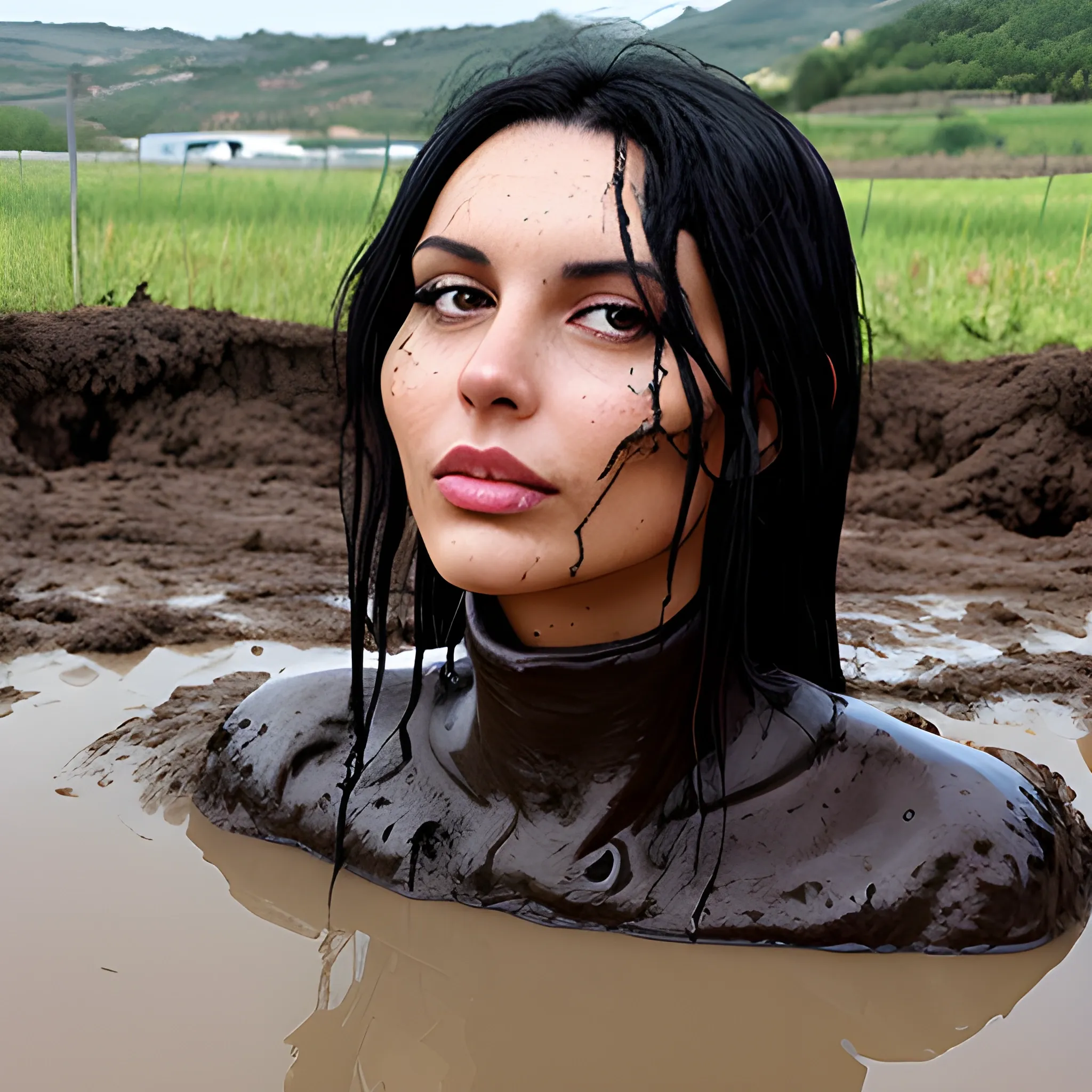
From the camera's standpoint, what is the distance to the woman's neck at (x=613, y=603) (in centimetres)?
213

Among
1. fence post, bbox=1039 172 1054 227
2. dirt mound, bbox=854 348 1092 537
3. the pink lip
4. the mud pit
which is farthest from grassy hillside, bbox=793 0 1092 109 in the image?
the pink lip

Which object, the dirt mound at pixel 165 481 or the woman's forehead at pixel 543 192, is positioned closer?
the woman's forehead at pixel 543 192

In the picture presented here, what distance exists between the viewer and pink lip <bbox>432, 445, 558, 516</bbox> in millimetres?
1958

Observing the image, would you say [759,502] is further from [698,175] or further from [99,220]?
[99,220]

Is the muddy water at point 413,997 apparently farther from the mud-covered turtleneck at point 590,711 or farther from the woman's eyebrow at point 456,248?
the woman's eyebrow at point 456,248

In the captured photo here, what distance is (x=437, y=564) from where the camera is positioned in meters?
2.08

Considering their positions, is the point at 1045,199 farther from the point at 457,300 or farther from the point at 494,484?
the point at 494,484

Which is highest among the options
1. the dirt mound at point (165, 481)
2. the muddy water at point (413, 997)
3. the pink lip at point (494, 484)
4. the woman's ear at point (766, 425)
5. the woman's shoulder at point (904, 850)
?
the woman's ear at point (766, 425)

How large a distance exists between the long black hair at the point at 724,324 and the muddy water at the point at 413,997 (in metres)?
0.23

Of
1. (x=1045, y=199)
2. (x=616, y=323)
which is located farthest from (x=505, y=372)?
(x=1045, y=199)

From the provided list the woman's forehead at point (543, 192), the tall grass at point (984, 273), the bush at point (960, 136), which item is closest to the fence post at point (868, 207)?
A: the tall grass at point (984, 273)

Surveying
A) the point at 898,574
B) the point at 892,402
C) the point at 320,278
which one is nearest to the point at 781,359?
the point at 898,574

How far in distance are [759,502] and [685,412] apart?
1.13 feet

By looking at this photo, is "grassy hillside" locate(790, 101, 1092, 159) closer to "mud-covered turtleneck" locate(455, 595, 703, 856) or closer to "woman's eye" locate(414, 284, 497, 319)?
"woman's eye" locate(414, 284, 497, 319)
